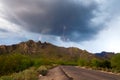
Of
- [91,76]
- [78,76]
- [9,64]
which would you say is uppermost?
[9,64]

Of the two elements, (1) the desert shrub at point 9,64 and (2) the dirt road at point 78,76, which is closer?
(2) the dirt road at point 78,76

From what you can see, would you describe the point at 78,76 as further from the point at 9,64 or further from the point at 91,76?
the point at 9,64

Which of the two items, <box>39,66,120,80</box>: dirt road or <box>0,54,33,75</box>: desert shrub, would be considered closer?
<box>39,66,120,80</box>: dirt road

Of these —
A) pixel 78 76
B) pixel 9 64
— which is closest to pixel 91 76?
pixel 78 76

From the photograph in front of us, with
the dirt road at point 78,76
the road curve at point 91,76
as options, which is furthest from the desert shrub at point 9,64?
the dirt road at point 78,76

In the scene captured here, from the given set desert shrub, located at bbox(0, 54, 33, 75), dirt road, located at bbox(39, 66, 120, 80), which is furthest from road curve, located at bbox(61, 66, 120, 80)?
desert shrub, located at bbox(0, 54, 33, 75)

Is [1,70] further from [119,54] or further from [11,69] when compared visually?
[119,54]

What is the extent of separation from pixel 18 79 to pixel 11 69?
5960 cm

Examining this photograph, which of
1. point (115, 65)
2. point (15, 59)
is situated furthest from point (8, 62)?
point (115, 65)

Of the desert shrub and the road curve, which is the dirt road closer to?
the road curve

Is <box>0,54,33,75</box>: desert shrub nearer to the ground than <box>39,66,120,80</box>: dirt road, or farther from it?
farther from it

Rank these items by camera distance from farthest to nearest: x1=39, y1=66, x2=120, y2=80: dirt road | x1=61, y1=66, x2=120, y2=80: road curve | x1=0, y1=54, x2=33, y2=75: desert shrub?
x1=0, y1=54, x2=33, y2=75: desert shrub < x1=61, y1=66, x2=120, y2=80: road curve < x1=39, y1=66, x2=120, y2=80: dirt road

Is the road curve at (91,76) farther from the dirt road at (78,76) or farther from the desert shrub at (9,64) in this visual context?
the desert shrub at (9,64)

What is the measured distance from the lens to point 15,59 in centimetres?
10219
